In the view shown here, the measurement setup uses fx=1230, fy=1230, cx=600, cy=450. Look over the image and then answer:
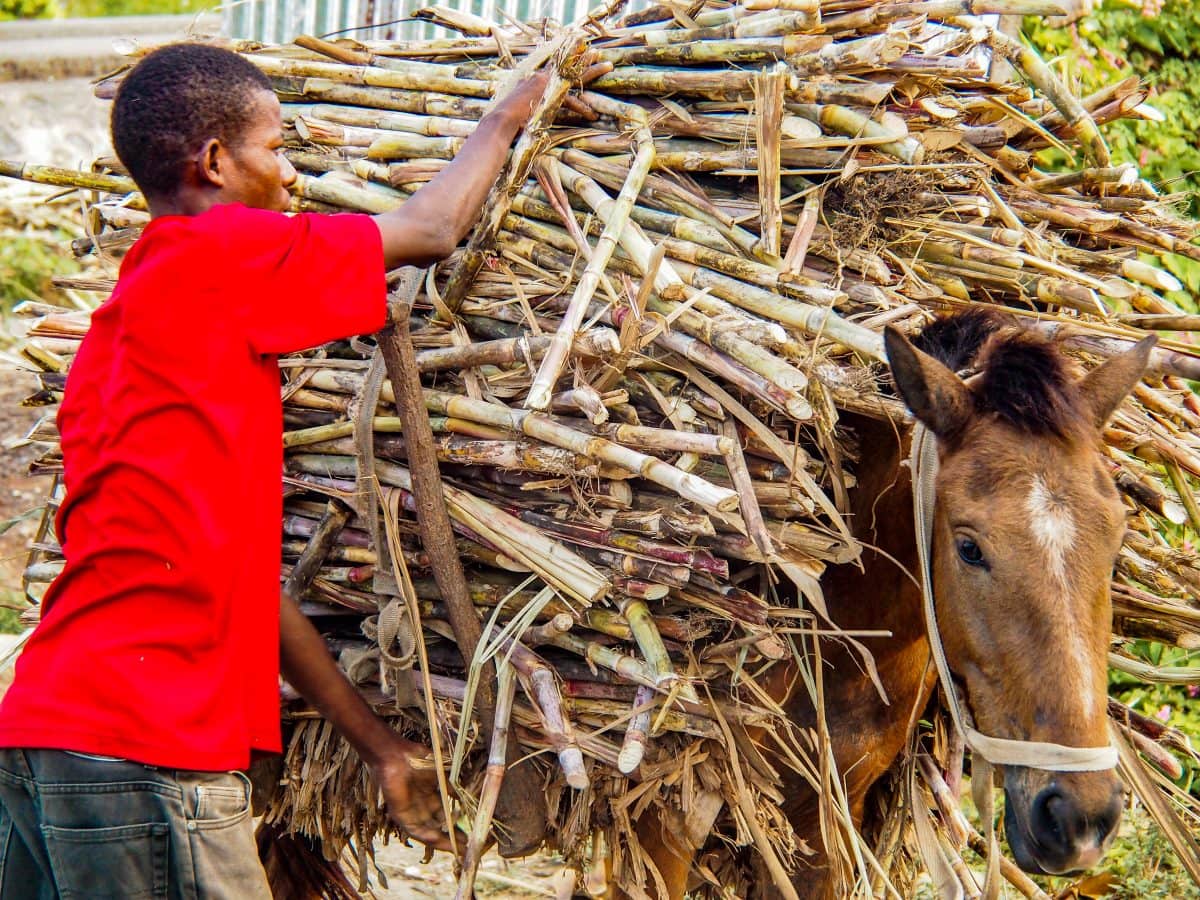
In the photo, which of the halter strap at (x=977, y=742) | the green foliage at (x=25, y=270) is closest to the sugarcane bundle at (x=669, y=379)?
the halter strap at (x=977, y=742)

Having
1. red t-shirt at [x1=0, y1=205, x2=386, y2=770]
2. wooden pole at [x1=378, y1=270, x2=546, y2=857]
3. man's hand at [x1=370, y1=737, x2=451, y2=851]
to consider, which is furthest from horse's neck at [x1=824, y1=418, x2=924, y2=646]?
red t-shirt at [x1=0, y1=205, x2=386, y2=770]

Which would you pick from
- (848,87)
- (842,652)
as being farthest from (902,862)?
(848,87)

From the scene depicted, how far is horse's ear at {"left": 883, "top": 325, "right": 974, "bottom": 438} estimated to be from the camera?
2537 mm

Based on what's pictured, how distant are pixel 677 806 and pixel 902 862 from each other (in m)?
1.09

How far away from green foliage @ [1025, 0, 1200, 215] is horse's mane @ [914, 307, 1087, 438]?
3002mm

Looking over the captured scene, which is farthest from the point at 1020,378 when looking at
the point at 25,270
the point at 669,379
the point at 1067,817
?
the point at 25,270

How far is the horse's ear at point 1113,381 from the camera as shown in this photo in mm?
2674

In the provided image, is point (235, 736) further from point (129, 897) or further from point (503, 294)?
point (503, 294)

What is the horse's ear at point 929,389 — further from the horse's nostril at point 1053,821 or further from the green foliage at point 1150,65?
the green foliage at point 1150,65

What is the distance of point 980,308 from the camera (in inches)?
117

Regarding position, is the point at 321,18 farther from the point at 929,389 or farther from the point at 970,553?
Result: the point at 970,553

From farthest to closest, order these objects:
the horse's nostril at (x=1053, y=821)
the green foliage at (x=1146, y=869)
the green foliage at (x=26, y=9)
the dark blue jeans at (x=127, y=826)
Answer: the green foliage at (x=26, y=9) < the green foliage at (x=1146, y=869) < the horse's nostril at (x=1053, y=821) < the dark blue jeans at (x=127, y=826)

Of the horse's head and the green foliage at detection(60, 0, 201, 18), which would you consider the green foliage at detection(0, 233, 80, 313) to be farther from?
the horse's head

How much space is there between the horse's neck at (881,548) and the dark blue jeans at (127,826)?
5.28 ft
